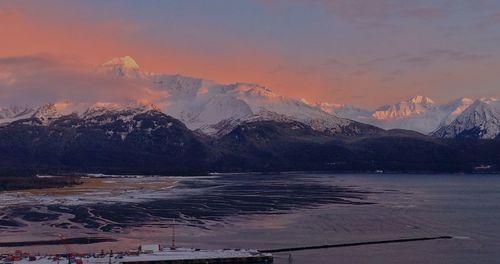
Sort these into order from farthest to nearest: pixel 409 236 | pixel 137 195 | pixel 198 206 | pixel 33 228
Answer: pixel 137 195
pixel 198 206
pixel 33 228
pixel 409 236

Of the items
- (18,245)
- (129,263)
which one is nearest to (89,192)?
(18,245)

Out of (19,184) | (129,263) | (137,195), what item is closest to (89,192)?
(137,195)

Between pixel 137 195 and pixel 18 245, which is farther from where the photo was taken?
pixel 137 195

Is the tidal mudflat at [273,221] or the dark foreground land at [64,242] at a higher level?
the tidal mudflat at [273,221]

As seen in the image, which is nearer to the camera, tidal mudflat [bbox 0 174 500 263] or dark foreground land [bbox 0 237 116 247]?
tidal mudflat [bbox 0 174 500 263]

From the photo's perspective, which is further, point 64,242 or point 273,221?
point 273,221

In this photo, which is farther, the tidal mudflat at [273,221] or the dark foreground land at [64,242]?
the dark foreground land at [64,242]

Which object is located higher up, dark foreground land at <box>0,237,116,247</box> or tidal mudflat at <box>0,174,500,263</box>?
tidal mudflat at <box>0,174,500,263</box>

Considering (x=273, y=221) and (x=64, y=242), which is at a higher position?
(x=273, y=221)

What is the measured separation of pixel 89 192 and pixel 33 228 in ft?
221

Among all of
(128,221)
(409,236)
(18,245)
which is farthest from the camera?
(128,221)

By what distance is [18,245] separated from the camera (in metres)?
91.1

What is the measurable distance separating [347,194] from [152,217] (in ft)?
212

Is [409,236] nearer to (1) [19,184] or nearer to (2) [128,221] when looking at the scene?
(2) [128,221]
